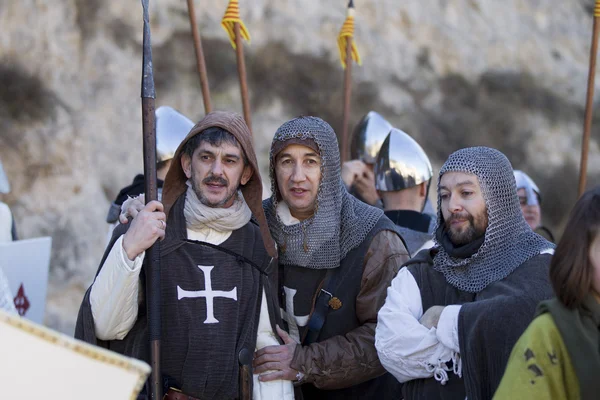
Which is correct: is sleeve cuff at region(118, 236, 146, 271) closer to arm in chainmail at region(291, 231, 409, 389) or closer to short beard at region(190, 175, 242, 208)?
short beard at region(190, 175, 242, 208)

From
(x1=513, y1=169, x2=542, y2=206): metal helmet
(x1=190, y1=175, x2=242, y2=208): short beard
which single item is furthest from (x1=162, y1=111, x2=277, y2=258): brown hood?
(x1=513, y1=169, x2=542, y2=206): metal helmet

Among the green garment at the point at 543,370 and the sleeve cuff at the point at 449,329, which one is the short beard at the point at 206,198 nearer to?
the sleeve cuff at the point at 449,329

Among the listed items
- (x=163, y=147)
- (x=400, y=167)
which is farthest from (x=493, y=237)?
(x=163, y=147)

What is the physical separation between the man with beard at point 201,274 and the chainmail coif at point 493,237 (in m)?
0.74

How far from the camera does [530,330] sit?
2.08 m

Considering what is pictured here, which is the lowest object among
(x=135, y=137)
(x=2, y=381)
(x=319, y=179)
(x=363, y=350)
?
(x=363, y=350)

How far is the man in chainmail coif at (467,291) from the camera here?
278 cm

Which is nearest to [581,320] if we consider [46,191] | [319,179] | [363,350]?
[363,350]

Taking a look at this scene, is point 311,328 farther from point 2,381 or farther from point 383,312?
point 2,381

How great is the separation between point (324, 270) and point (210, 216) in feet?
1.87

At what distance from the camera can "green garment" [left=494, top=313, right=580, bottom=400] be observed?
79.4 inches

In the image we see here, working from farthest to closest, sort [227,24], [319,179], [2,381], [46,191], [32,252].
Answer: [46,191]
[227,24]
[32,252]
[319,179]
[2,381]

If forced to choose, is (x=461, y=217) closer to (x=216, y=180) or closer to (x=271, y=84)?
(x=216, y=180)

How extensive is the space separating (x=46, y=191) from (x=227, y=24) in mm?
5021
